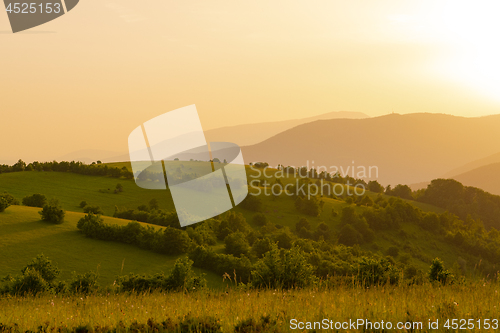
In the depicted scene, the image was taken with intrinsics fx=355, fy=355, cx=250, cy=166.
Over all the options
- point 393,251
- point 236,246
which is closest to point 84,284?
point 236,246

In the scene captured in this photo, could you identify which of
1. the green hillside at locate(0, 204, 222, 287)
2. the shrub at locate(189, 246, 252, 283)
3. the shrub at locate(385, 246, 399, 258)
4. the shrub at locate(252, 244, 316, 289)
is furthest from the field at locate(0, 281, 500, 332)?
the shrub at locate(385, 246, 399, 258)

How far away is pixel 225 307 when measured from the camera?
707cm

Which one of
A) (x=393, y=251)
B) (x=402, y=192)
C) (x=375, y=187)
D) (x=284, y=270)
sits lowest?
(x=393, y=251)

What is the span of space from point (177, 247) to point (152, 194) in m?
64.1

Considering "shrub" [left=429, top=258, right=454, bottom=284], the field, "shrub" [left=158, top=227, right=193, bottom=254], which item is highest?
the field

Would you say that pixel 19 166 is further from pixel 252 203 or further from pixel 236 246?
pixel 236 246

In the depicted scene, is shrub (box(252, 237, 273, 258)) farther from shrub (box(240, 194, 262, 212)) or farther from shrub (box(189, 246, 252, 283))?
shrub (box(240, 194, 262, 212))

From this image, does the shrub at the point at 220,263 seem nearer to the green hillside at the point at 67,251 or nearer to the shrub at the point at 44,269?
the green hillside at the point at 67,251

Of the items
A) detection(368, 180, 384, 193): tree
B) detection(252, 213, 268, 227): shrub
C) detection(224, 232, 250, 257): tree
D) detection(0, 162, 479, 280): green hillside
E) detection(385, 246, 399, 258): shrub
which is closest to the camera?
detection(0, 162, 479, 280): green hillside

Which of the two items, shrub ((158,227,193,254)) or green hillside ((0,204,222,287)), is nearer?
green hillside ((0,204,222,287))

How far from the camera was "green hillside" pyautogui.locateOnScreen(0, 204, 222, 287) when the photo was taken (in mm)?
46125

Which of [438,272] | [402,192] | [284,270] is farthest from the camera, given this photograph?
[402,192]

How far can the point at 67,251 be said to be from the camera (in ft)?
167

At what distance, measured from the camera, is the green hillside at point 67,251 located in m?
46.1
